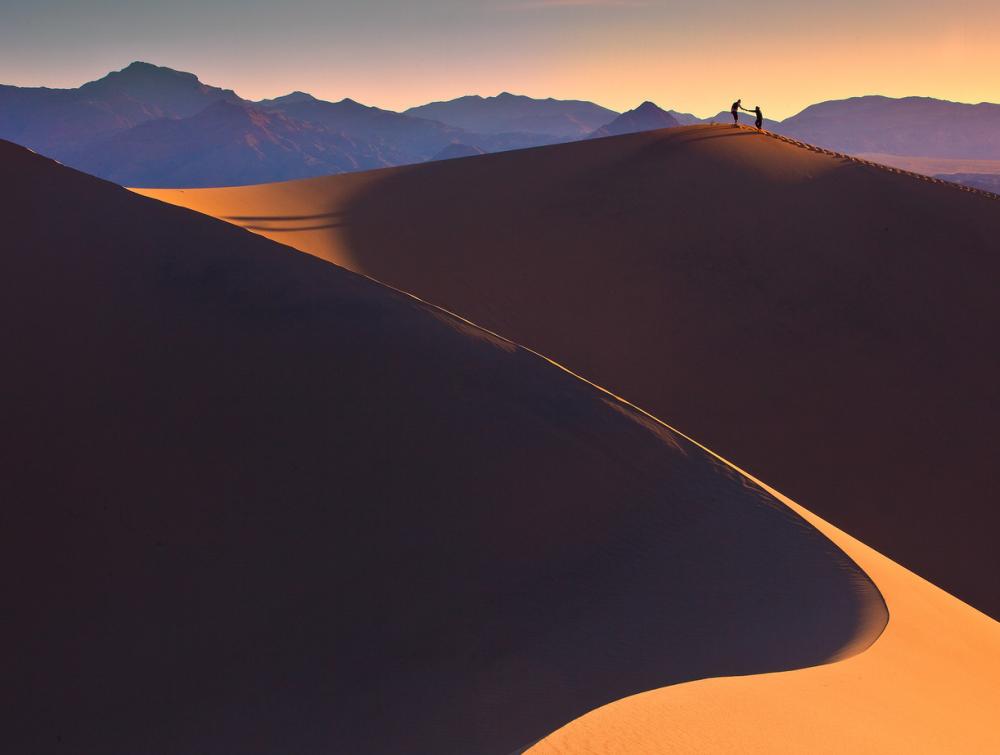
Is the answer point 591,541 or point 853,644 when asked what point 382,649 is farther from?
point 853,644

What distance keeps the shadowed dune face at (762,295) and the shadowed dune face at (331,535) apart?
3.91 metres

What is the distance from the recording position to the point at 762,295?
12805 millimetres

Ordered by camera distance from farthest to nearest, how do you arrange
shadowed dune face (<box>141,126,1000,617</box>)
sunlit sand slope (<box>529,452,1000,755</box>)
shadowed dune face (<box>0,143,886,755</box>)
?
1. shadowed dune face (<box>141,126,1000,617</box>)
2. shadowed dune face (<box>0,143,886,755</box>)
3. sunlit sand slope (<box>529,452,1000,755</box>)

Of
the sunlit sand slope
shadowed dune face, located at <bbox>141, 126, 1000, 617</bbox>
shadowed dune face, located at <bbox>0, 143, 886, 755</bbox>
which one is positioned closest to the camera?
the sunlit sand slope

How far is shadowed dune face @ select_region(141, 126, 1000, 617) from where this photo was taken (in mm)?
9219

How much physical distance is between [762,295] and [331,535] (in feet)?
33.0

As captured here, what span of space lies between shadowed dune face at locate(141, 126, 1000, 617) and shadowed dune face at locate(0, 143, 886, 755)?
391 centimetres

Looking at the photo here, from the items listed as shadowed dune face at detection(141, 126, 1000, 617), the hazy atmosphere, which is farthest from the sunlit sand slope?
shadowed dune face at detection(141, 126, 1000, 617)

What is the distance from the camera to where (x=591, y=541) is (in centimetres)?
527

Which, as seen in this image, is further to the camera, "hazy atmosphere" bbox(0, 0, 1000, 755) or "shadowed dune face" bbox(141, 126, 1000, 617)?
"shadowed dune face" bbox(141, 126, 1000, 617)

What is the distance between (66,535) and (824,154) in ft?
63.9

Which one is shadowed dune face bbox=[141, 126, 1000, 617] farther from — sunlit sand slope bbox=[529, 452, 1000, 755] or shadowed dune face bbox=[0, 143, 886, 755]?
sunlit sand slope bbox=[529, 452, 1000, 755]

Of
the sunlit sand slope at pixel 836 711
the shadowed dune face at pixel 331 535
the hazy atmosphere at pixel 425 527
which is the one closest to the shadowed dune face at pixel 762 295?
the hazy atmosphere at pixel 425 527

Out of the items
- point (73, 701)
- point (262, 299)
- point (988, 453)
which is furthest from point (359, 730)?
point (988, 453)
